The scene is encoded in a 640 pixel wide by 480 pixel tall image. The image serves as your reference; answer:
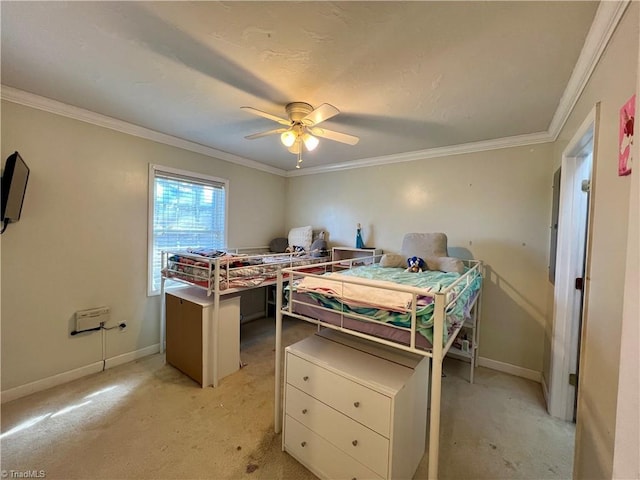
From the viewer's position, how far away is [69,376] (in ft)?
7.55

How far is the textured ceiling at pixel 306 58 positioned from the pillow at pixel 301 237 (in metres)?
1.85

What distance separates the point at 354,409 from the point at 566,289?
1.83 metres

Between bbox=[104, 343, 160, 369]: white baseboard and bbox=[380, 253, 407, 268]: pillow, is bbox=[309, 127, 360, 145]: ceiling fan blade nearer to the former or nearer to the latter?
bbox=[380, 253, 407, 268]: pillow

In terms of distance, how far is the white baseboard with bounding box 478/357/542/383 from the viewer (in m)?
2.52

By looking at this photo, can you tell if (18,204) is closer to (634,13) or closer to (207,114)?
(207,114)

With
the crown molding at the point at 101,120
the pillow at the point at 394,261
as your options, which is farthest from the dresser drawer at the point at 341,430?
the crown molding at the point at 101,120

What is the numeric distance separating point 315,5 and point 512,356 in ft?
10.8

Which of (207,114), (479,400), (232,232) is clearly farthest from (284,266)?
(479,400)

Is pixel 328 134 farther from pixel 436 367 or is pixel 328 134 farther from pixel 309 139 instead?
pixel 436 367

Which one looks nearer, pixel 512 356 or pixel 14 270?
pixel 14 270

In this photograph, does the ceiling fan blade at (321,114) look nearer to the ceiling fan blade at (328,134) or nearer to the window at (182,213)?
the ceiling fan blade at (328,134)

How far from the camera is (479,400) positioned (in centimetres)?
219

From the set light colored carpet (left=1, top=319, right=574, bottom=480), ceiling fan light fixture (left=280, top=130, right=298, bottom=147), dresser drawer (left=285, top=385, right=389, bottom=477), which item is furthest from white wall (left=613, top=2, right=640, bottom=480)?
ceiling fan light fixture (left=280, top=130, right=298, bottom=147)

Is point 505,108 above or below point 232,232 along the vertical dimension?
above
